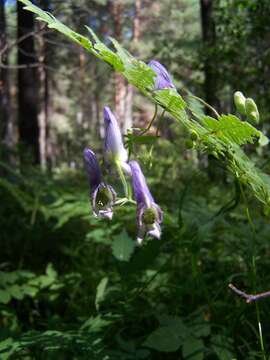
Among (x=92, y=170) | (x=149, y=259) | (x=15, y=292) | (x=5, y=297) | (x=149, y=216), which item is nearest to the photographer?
(x=149, y=216)

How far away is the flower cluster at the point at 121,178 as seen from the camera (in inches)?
47.7

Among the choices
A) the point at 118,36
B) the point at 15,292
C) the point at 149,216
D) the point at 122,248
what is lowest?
the point at 15,292

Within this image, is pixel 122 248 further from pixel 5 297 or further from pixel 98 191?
pixel 98 191

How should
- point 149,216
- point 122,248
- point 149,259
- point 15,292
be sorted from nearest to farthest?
point 149,216 → point 149,259 → point 122,248 → point 15,292

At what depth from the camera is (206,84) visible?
29.1ft

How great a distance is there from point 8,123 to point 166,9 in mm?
14133

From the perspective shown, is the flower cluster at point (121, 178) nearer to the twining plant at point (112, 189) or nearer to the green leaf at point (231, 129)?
the twining plant at point (112, 189)

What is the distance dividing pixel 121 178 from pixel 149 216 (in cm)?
15

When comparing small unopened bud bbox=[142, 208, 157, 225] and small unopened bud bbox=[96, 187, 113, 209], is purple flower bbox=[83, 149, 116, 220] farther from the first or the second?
small unopened bud bbox=[142, 208, 157, 225]

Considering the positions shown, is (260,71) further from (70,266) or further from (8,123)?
(8,123)

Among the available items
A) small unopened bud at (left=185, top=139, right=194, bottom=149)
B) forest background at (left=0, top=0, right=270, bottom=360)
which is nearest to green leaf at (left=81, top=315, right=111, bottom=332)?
forest background at (left=0, top=0, right=270, bottom=360)

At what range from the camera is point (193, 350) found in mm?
1686

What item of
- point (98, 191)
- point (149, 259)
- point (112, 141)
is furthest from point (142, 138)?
point (149, 259)

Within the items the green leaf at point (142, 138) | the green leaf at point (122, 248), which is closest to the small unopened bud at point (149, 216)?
the green leaf at point (142, 138)
